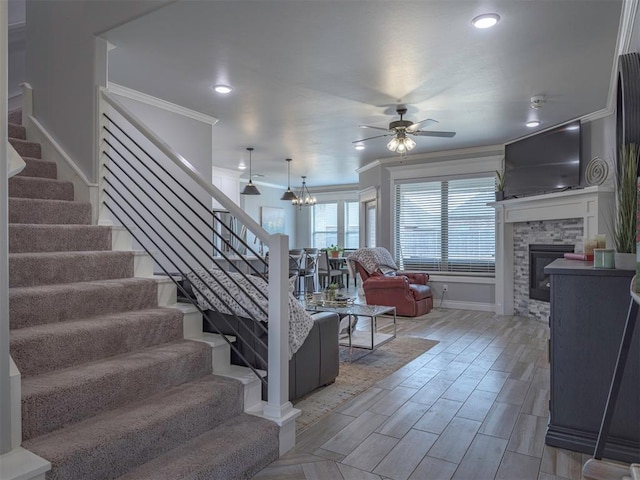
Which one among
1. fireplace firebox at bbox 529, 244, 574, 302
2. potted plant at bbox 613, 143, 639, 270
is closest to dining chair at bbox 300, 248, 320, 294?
fireplace firebox at bbox 529, 244, 574, 302

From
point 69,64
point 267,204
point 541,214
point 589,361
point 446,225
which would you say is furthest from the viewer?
point 267,204

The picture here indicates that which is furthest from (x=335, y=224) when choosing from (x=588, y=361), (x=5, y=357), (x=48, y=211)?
(x=5, y=357)

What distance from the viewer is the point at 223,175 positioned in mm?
8914

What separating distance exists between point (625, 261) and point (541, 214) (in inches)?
154

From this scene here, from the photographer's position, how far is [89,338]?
214 centimetres

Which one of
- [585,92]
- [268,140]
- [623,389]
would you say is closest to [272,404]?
[623,389]

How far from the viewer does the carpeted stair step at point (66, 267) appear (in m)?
2.38

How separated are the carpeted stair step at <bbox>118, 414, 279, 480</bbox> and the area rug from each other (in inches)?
17.5

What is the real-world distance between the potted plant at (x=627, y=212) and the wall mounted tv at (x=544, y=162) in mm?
3376

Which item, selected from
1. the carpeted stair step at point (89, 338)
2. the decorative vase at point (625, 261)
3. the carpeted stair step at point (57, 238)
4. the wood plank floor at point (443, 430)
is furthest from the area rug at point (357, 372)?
the decorative vase at point (625, 261)

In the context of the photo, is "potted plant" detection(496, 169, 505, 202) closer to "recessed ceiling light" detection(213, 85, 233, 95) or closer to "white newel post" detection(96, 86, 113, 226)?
"recessed ceiling light" detection(213, 85, 233, 95)

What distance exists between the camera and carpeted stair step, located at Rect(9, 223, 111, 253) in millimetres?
2588

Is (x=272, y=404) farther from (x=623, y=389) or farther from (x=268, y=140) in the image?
(x=268, y=140)

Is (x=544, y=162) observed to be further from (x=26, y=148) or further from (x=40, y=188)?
(x=26, y=148)
